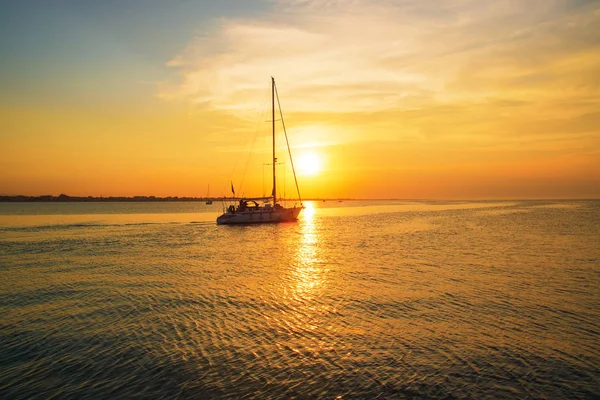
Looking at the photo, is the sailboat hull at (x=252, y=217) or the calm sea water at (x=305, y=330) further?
the sailboat hull at (x=252, y=217)

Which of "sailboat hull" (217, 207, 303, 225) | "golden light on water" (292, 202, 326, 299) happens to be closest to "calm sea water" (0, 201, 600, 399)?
"golden light on water" (292, 202, 326, 299)

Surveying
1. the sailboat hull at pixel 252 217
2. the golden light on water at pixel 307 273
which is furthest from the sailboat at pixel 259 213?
the golden light on water at pixel 307 273

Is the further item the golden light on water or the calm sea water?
the golden light on water

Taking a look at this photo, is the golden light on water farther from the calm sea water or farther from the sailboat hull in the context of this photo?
the sailboat hull

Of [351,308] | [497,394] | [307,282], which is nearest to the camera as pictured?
[497,394]

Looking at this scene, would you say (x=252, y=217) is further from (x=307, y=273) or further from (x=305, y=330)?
(x=305, y=330)

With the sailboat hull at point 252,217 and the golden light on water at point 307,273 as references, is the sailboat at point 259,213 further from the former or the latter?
the golden light on water at point 307,273

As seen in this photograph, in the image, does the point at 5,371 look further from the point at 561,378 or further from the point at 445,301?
the point at 445,301

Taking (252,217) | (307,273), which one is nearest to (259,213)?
(252,217)

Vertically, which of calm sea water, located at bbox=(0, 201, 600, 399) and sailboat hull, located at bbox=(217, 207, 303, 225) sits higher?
sailboat hull, located at bbox=(217, 207, 303, 225)

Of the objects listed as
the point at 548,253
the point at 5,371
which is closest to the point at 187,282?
the point at 5,371

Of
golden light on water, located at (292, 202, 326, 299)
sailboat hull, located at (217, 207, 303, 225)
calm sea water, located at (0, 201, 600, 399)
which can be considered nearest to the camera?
calm sea water, located at (0, 201, 600, 399)

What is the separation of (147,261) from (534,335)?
2918 cm

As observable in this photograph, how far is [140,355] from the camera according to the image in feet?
41.1
